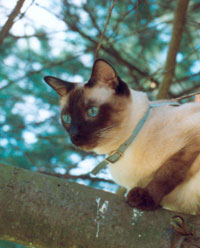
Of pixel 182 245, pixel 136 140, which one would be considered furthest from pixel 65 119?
pixel 182 245

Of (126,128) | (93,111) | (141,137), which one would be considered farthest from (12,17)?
(141,137)

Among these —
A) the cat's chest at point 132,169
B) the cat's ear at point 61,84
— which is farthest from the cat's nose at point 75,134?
the cat's ear at point 61,84

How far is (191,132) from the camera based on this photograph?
2062 millimetres

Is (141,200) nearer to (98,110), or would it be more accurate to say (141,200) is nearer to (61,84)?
(98,110)

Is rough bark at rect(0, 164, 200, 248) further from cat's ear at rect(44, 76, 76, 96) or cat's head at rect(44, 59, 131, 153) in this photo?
cat's ear at rect(44, 76, 76, 96)

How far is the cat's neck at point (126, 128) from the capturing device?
223cm

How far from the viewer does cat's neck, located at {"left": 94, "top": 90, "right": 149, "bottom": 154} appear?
223 centimetres

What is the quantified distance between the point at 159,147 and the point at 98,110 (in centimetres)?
46

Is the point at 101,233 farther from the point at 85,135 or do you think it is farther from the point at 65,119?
the point at 65,119

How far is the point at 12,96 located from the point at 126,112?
4.74ft

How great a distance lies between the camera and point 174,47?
358 centimetres

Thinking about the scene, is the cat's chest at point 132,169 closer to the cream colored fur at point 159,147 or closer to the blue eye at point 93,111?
the cream colored fur at point 159,147

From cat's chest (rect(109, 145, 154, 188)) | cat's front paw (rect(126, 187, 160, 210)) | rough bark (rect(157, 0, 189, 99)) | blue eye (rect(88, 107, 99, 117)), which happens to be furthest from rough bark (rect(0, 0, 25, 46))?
rough bark (rect(157, 0, 189, 99))

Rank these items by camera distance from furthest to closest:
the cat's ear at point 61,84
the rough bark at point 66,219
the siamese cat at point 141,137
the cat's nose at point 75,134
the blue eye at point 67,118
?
the cat's ear at point 61,84
the blue eye at point 67,118
the cat's nose at point 75,134
the siamese cat at point 141,137
the rough bark at point 66,219
